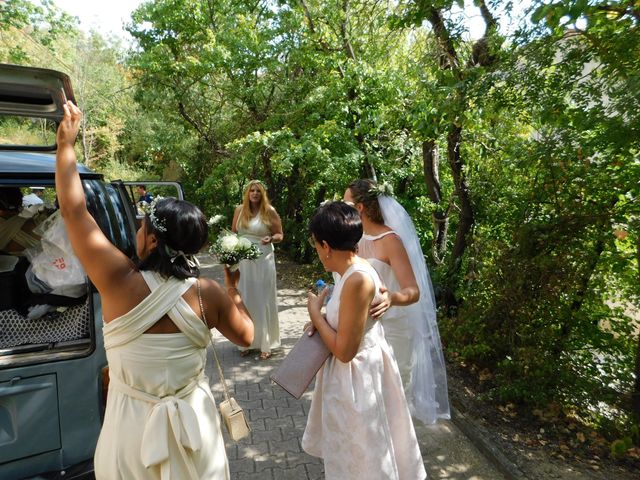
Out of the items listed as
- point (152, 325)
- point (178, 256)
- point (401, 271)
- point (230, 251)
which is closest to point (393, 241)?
point (401, 271)

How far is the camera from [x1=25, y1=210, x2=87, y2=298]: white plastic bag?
2.72 metres

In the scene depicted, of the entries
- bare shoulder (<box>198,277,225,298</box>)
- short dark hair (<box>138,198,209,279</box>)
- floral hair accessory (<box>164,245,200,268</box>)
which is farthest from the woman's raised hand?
bare shoulder (<box>198,277,225,298</box>)

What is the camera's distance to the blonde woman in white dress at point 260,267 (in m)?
5.33

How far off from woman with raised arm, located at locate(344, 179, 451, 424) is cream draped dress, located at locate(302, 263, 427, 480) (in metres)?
0.71

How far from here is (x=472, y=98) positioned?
3936 mm

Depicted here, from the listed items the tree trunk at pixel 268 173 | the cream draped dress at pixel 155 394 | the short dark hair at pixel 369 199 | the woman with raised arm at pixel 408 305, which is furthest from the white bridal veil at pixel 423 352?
the tree trunk at pixel 268 173

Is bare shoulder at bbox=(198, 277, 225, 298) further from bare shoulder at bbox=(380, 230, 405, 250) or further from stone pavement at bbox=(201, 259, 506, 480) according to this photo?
stone pavement at bbox=(201, 259, 506, 480)

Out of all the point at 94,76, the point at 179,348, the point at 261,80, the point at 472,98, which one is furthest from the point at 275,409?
the point at 94,76

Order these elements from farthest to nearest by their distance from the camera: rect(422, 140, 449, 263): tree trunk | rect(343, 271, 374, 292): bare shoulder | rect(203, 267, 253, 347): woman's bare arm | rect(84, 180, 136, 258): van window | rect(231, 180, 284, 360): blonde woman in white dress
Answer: rect(422, 140, 449, 263): tree trunk → rect(231, 180, 284, 360): blonde woman in white dress → rect(84, 180, 136, 258): van window → rect(343, 271, 374, 292): bare shoulder → rect(203, 267, 253, 347): woman's bare arm

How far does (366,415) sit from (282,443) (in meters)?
1.64

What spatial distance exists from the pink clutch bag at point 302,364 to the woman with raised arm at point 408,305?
33.9 inches

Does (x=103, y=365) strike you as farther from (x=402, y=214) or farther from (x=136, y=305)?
(x=402, y=214)

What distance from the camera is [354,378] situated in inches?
90.4

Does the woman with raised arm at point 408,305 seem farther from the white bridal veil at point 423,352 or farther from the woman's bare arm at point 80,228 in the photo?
the woman's bare arm at point 80,228
